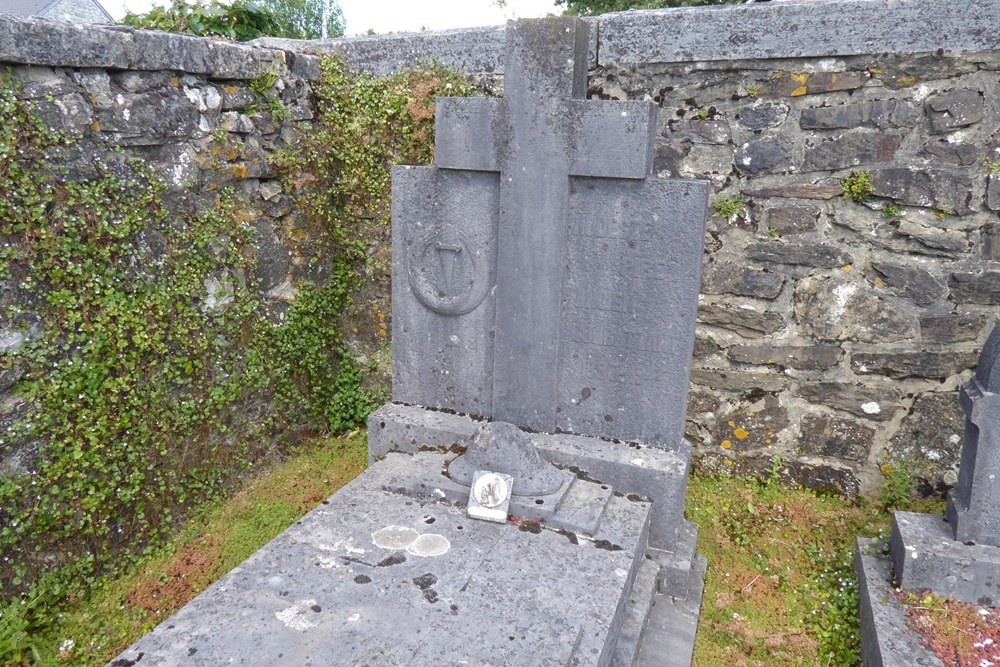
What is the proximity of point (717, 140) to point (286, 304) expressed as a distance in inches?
100

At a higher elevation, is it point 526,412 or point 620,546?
point 526,412

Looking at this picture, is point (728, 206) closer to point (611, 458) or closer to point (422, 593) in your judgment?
point (611, 458)

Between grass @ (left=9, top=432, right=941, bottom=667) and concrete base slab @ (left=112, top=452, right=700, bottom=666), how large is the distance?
1.58 ft

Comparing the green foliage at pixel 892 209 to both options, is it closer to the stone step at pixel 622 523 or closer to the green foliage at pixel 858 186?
the green foliage at pixel 858 186

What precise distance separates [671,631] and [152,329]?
2.59m

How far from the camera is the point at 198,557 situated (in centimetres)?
328

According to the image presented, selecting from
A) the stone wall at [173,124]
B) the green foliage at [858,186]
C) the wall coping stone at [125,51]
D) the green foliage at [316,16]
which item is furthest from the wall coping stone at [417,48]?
the green foliage at [316,16]

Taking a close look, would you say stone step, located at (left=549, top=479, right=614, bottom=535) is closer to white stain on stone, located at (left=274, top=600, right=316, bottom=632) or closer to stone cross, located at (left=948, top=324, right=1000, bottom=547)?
white stain on stone, located at (left=274, top=600, right=316, bottom=632)

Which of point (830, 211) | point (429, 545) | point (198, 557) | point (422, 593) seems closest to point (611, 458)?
point (429, 545)

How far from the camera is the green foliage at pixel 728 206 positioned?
357 centimetres

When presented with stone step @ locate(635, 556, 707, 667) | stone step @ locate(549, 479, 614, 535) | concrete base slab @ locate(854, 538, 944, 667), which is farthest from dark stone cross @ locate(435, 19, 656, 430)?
concrete base slab @ locate(854, 538, 944, 667)

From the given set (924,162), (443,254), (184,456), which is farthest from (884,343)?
(184,456)

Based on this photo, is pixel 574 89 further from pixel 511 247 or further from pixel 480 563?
pixel 480 563

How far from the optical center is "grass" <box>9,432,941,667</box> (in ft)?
9.00
